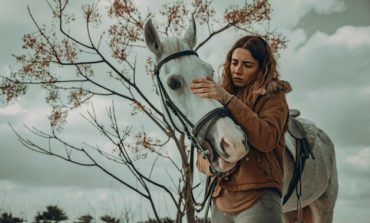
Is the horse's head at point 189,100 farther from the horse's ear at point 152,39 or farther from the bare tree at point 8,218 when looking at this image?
the bare tree at point 8,218

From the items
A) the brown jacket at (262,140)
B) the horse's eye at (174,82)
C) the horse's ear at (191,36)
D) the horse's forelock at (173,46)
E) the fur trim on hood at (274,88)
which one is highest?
the horse's ear at (191,36)

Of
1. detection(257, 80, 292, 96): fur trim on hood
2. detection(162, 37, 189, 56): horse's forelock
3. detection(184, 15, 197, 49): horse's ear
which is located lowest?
detection(257, 80, 292, 96): fur trim on hood

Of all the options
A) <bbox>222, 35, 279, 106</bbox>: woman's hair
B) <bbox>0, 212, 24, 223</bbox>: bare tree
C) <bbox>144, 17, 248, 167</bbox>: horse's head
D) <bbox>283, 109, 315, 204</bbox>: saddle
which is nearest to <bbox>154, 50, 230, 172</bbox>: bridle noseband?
<bbox>144, 17, 248, 167</bbox>: horse's head

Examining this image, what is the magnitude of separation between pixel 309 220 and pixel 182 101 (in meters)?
2.37

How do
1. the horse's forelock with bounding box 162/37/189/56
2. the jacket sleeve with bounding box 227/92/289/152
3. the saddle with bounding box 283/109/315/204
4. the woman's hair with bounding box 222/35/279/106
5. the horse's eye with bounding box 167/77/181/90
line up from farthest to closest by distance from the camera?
the saddle with bounding box 283/109/315/204 < the horse's forelock with bounding box 162/37/189/56 < the horse's eye with bounding box 167/77/181/90 < the woman's hair with bounding box 222/35/279/106 < the jacket sleeve with bounding box 227/92/289/152

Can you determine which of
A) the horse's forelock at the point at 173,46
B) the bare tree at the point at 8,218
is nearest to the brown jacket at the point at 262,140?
the horse's forelock at the point at 173,46

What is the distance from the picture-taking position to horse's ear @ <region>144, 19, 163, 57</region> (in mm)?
2266

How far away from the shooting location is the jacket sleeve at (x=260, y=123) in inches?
67.9

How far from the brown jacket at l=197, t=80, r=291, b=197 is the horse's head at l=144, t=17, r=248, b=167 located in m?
0.05

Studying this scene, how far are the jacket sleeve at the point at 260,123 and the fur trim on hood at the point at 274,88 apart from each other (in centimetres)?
8

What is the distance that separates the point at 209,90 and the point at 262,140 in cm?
32

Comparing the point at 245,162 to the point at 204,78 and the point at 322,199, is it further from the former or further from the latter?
the point at 322,199

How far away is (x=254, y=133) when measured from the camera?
1.72 m

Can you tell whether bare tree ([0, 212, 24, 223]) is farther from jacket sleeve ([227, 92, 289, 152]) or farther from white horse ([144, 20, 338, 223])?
jacket sleeve ([227, 92, 289, 152])
